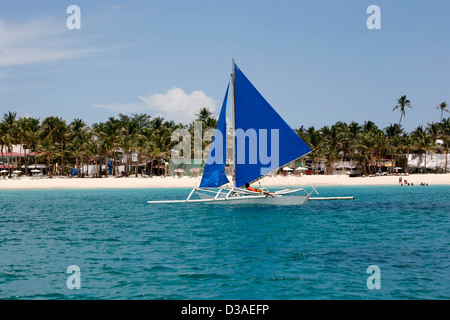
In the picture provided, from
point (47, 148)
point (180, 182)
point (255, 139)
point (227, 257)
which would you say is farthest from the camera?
point (47, 148)

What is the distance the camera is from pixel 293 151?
1330 inches

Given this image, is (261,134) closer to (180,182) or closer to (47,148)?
(180,182)

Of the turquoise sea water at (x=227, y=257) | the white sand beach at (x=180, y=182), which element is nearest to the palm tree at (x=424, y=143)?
the white sand beach at (x=180, y=182)

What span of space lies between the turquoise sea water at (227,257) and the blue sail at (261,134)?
16.7 feet

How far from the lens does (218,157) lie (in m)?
35.3

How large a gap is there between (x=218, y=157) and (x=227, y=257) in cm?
1867

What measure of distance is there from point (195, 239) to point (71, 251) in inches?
225

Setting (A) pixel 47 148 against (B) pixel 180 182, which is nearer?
(B) pixel 180 182

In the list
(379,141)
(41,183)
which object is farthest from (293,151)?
(379,141)

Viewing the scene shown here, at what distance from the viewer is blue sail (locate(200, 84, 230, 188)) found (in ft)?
114

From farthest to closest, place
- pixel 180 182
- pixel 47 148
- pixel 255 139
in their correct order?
pixel 47 148
pixel 180 182
pixel 255 139

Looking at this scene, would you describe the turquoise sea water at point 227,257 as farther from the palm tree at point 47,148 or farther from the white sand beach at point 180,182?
the palm tree at point 47,148

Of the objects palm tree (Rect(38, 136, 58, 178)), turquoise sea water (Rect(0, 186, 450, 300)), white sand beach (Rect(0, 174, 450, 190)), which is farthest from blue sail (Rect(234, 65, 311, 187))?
palm tree (Rect(38, 136, 58, 178))

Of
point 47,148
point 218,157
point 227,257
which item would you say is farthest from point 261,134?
point 47,148
